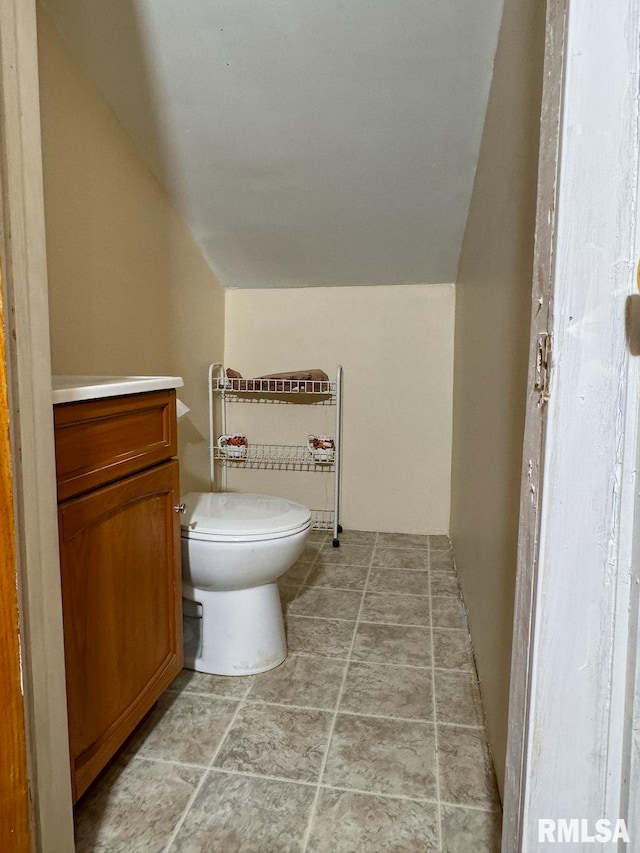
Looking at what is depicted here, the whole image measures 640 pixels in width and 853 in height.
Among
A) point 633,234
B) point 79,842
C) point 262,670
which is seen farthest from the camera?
point 262,670

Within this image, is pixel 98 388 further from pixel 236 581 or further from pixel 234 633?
pixel 234 633

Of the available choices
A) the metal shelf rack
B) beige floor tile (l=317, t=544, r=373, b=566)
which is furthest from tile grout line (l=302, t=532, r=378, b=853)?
the metal shelf rack

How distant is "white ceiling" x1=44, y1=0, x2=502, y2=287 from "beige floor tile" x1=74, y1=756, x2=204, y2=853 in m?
1.80

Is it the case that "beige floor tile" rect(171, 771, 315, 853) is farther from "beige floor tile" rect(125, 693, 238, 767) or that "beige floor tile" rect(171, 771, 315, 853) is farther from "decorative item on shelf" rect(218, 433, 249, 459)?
"decorative item on shelf" rect(218, 433, 249, 459)

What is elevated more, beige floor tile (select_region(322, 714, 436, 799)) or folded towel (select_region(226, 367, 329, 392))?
folded towel (select_region(226, 367, 329, 392))

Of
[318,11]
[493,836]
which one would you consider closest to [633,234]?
[493,836]

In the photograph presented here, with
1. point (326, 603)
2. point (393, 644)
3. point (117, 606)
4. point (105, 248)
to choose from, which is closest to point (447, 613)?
point (393, 644)

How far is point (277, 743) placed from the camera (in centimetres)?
125

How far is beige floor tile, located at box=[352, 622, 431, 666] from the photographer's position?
5.30 feet

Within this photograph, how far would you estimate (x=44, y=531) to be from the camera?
2.58 ft

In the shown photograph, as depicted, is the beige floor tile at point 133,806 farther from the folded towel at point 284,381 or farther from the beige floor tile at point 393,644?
the folded towel at point 284,381

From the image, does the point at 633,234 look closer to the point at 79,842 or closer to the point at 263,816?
the point at 263,816

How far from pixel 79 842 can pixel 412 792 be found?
0.65 meters

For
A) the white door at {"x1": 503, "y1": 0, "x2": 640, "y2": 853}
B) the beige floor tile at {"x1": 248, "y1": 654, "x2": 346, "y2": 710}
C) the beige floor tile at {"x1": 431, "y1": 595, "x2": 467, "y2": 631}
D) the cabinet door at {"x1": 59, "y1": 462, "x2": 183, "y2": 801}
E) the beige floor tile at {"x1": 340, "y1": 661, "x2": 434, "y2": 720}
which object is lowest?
the beige floor tile at {"x1": 248, "y1": 654, "x2": 346, "y2": 710}
